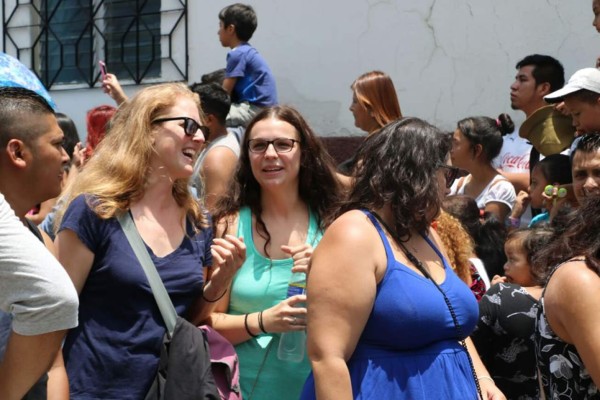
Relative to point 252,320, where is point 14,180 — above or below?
above

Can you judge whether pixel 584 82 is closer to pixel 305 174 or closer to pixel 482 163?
pixel 482 163

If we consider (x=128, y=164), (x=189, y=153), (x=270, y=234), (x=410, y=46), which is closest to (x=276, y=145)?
(x=270, y=234)

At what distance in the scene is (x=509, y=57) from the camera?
789 centimetres

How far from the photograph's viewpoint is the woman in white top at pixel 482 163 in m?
6.50

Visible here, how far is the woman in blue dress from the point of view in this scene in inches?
114

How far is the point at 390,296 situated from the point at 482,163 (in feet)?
12.9

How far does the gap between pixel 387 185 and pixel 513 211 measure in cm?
348

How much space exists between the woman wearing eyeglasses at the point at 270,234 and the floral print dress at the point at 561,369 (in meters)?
0.94

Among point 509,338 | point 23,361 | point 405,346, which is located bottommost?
point 509,338

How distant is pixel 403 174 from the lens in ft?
10.2

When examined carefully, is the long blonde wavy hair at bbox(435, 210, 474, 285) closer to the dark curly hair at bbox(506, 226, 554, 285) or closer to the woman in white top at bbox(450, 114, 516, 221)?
the dark curly hair at bbox(506, 226, 554, 285)

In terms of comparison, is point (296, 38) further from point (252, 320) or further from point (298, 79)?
point (252, 320)

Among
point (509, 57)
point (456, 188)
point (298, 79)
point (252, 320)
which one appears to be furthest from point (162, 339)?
point (298, 79)

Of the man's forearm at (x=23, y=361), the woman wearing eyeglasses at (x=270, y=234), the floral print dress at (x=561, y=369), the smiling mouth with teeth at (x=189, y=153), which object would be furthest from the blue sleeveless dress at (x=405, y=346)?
the man's forearm at (x=23, y=361)
